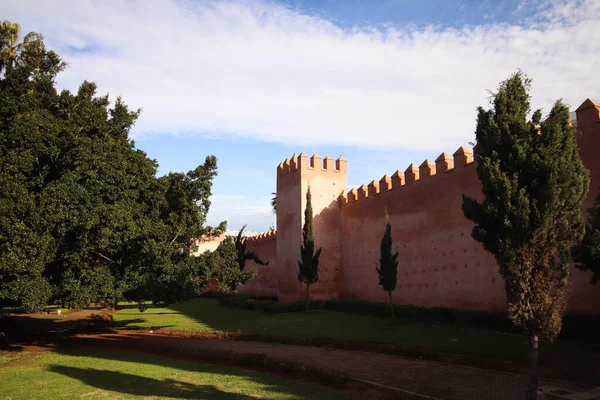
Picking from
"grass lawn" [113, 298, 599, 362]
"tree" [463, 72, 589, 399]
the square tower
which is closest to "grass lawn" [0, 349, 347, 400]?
"tree" [463, 72, 589, 399]

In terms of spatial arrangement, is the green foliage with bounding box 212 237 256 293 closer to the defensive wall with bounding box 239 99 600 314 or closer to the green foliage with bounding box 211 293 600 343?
the green foliage with bounding box 211 293 600 343

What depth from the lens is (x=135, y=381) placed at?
10.4 meters

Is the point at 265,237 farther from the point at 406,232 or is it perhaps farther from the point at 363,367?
the point at 363,367

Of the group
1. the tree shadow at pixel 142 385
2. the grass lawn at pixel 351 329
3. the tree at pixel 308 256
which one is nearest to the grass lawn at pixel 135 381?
the tree shadow at pixel 142 385

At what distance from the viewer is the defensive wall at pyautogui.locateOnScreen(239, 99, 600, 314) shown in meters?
13.7

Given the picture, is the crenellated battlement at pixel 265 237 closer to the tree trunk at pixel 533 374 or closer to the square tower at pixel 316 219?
the square tower at pixel 316 219

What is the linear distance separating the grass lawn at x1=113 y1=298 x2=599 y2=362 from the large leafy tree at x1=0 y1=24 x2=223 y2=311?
4021mm

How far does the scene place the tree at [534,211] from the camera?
287 inches

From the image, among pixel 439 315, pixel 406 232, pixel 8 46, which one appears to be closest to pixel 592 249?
pixel 439 315

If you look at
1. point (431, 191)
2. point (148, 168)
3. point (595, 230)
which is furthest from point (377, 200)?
point (595, 230)

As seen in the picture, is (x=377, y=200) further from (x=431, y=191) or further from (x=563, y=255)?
(x=563, y=255)

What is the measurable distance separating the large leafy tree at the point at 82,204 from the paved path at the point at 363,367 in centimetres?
216

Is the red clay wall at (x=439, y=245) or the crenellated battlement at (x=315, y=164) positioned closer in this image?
the red clay wall at (x=439, y=245)

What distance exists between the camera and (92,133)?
48.4 ft
